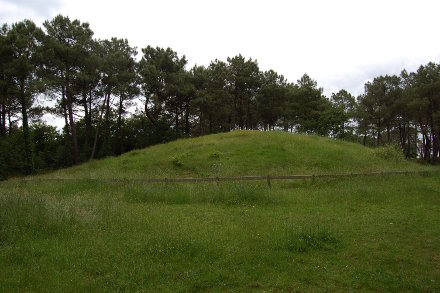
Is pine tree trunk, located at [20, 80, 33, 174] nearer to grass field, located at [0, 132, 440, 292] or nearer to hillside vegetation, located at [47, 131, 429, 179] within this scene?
hillside vegetation, located at [47, 131, 429, 179]

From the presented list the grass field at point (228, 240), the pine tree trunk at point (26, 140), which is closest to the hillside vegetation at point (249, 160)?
the grass field at point (228, 240)

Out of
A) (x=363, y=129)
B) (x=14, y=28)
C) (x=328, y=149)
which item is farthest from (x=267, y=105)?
(x=14, y=28)

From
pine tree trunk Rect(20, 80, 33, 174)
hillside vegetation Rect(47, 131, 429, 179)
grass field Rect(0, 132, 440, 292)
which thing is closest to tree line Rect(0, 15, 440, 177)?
pine tree trunk Rect(20, 80, 33, 174)

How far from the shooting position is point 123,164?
3222 cm

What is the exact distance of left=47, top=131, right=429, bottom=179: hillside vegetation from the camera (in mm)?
25703

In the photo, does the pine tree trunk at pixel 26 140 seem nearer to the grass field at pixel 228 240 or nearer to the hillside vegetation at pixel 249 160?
the hillside vegetation at pixel 249 160

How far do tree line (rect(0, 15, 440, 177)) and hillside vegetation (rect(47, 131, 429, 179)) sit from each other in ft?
32.9

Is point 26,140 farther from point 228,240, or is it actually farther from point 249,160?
point 228,240

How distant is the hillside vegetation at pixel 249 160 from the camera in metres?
25.7

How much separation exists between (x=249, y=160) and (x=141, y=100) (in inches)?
Answer: 1068

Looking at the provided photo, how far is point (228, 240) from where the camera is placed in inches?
338

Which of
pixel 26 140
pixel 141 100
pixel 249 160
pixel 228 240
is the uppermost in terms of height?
pixel 141 100

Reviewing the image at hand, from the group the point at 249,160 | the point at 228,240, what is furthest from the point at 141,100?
the point at 228,240

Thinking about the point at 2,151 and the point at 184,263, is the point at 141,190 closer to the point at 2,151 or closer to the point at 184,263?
the point at 184,263
